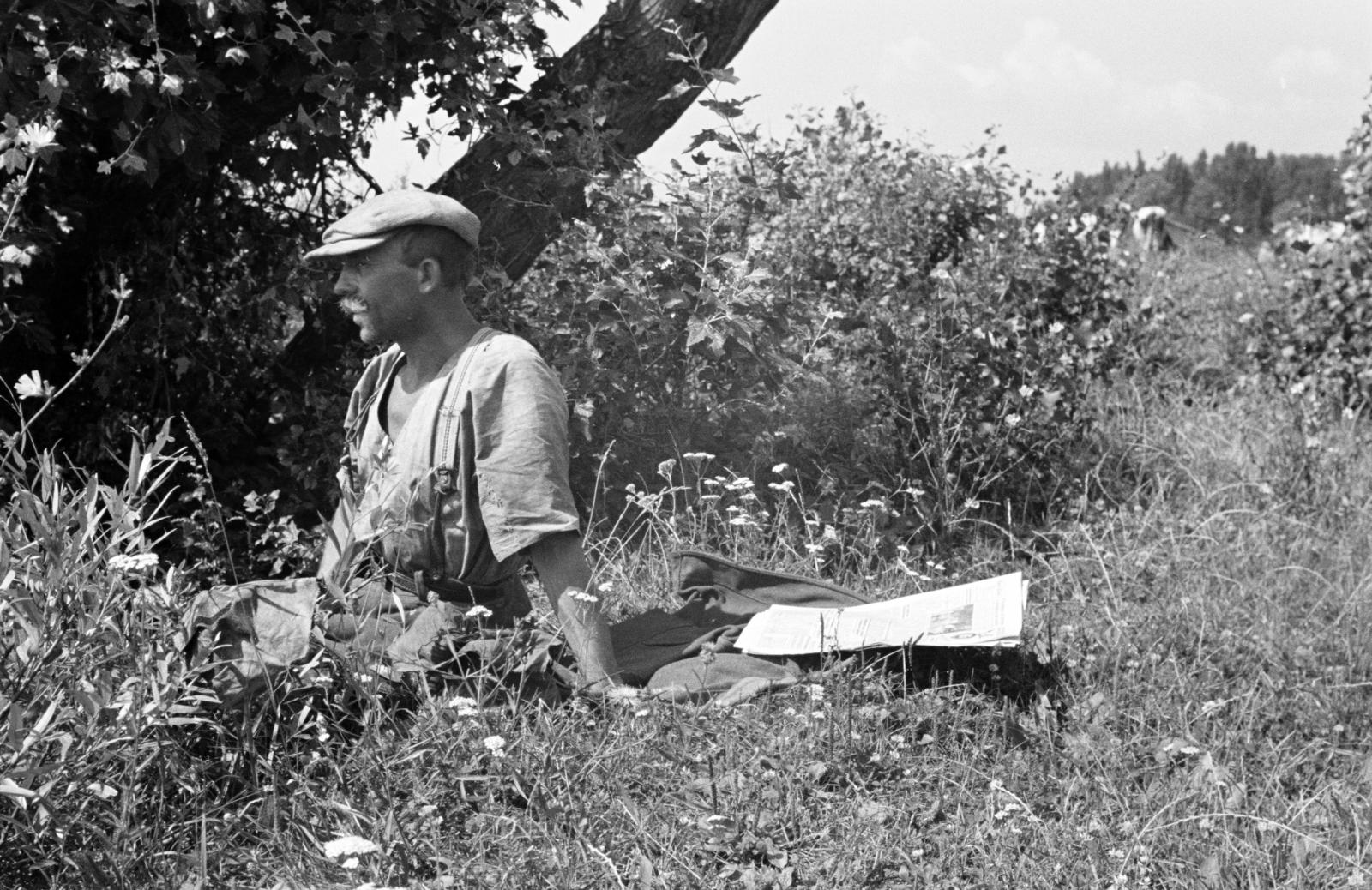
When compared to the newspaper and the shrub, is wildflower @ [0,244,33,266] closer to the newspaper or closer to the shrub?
the shrub

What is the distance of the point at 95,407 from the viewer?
493 cm

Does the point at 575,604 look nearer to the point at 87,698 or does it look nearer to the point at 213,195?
the point at 87,698

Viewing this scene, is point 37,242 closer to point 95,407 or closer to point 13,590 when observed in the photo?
point 95,407

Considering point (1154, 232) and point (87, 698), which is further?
point (1154, 232)

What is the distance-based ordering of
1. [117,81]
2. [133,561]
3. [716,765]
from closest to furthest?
[133,561] < [716,765] < [117,81]

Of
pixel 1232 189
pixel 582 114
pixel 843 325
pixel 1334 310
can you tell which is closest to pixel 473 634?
pixel 582 114

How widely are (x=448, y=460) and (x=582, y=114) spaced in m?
2.04

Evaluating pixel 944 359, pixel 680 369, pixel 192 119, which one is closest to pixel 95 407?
pixel 192 119

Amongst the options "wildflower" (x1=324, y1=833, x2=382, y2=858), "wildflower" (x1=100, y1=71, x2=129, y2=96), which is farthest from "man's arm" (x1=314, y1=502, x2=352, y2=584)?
"wildflower" (x1=100, y1=71, x2=129, y2=96)

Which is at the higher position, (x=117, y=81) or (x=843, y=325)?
(x=117, y=81)

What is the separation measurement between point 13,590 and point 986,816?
1.88 metres

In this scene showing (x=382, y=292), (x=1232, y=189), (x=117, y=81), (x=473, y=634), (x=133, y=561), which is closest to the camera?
(x=133, y=561)

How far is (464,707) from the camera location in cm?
290

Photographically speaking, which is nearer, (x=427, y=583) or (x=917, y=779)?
(x=917, y=779)
